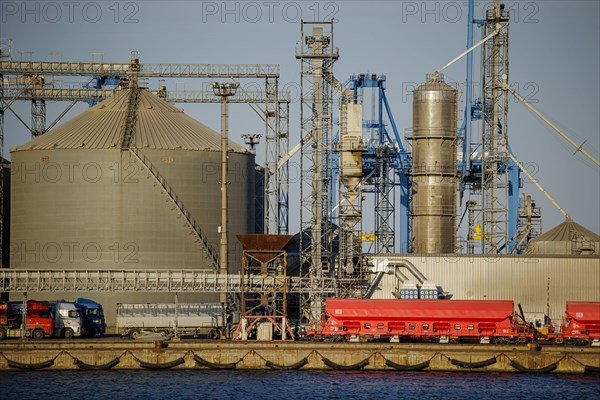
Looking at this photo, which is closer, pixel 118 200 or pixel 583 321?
pixel 583 321

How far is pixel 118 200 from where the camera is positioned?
10688 cm

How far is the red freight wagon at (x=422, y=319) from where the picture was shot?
8875 centimetres

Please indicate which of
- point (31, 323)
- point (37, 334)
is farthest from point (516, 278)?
point (31, 323)

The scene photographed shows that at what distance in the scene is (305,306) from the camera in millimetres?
99312

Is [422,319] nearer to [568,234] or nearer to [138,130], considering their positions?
[568,234]

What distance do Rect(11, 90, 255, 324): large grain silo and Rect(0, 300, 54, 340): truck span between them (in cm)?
1182

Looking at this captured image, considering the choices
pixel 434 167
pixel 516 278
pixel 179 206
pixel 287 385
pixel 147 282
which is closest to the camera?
pixel 287 385

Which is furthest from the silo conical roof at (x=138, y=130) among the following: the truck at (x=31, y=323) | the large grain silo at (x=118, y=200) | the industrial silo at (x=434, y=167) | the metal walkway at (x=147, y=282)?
the truck at (x=31, y=323)

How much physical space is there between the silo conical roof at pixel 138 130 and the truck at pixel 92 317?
17.3 meters

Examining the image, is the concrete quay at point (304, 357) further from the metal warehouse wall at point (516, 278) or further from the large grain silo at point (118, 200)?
the large grain silo at point (118, 200)

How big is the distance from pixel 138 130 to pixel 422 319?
36370mm

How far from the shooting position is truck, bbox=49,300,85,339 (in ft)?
303

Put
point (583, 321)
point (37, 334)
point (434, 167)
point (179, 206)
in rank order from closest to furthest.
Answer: point (583, 321)
point (37, 334)
point (179, 206)
point (434, 167)

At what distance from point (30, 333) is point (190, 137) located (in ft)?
97.1
